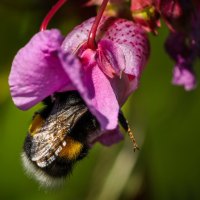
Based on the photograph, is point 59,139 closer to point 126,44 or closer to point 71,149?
point 71,149

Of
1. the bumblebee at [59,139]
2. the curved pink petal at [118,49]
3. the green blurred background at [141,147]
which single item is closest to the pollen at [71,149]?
the bumblebee at [59,139]

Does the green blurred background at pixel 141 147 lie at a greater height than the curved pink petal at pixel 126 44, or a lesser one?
lesser

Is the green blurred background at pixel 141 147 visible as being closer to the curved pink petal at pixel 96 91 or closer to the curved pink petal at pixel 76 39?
the curved pink petal at pixel 76 39

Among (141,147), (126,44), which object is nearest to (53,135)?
(126,44)

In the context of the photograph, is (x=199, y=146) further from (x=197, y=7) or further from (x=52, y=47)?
(x=52, y=47)

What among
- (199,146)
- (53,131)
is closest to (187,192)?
(199,146)
